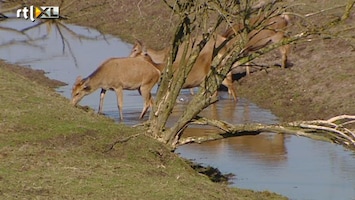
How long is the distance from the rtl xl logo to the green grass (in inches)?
212

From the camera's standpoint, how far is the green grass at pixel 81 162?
28.4ft

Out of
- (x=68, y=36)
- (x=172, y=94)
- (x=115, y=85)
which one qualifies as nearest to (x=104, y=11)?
(x=68, y=36)

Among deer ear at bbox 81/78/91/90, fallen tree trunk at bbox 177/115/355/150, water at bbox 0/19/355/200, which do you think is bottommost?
water at bbox 0/19/355/200

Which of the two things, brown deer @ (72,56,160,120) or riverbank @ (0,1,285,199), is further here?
brown deer @ (72,56,160,120)

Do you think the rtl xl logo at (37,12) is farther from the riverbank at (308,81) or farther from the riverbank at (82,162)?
the riverbank at (82,162)

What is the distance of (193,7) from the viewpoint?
1104 centimetres

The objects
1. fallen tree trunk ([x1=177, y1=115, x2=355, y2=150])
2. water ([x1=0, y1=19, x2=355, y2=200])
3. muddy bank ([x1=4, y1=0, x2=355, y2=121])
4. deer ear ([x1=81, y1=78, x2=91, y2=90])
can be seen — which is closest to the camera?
fallen tree trunk ([x1=177, y1=115, x2=355, y2=150])

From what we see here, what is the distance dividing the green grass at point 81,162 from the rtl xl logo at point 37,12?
5378mm

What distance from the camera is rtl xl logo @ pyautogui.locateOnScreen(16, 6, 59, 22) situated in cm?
1798

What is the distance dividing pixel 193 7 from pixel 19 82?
466 cm

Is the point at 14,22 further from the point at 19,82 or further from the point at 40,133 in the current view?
the point at 40,133

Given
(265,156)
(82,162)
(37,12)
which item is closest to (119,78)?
(37,12)

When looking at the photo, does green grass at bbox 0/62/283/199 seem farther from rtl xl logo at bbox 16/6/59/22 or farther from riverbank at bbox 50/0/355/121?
rtl xl logo at bbox 16/6/59/22

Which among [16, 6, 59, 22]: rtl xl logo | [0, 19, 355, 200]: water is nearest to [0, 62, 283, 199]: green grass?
[0, 19, 355, 200]: water
